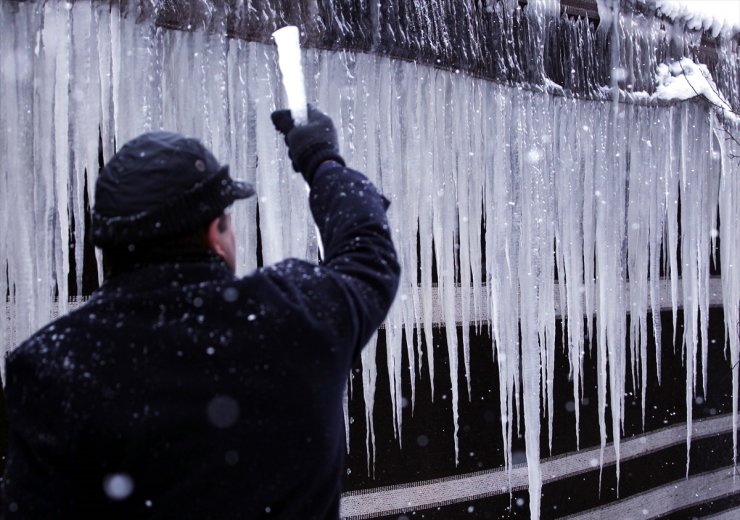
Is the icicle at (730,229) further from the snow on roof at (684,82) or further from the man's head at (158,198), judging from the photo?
the man's head at (158,198)

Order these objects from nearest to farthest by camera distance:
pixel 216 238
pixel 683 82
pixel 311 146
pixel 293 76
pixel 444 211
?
pixel 216 238 → pixel 311 146 → pixel 293 76 → pixel 444 211 → pixel 683 82

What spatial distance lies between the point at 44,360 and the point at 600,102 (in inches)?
136

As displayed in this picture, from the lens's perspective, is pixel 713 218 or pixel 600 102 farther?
pixel 713 218

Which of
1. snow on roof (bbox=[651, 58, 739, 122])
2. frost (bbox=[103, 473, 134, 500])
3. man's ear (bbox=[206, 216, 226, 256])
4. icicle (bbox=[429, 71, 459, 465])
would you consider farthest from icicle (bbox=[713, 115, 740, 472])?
frost (bbox=[103, 473, 134, 500])

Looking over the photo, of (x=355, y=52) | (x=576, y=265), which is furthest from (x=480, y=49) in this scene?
(x=576, y=265)

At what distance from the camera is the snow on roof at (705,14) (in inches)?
164

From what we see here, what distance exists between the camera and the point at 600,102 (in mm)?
3973

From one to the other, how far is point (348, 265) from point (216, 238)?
0.86ft

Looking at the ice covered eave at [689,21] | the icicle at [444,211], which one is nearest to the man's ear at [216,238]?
the icicle at [444,211]

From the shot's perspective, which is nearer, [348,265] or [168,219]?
[168,219]

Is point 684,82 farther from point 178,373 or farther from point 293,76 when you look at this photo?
point 178,373

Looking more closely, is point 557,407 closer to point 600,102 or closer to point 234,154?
point 600,102

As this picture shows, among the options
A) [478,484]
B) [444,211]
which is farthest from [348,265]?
[478,484]

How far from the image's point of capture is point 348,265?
4.76ft
